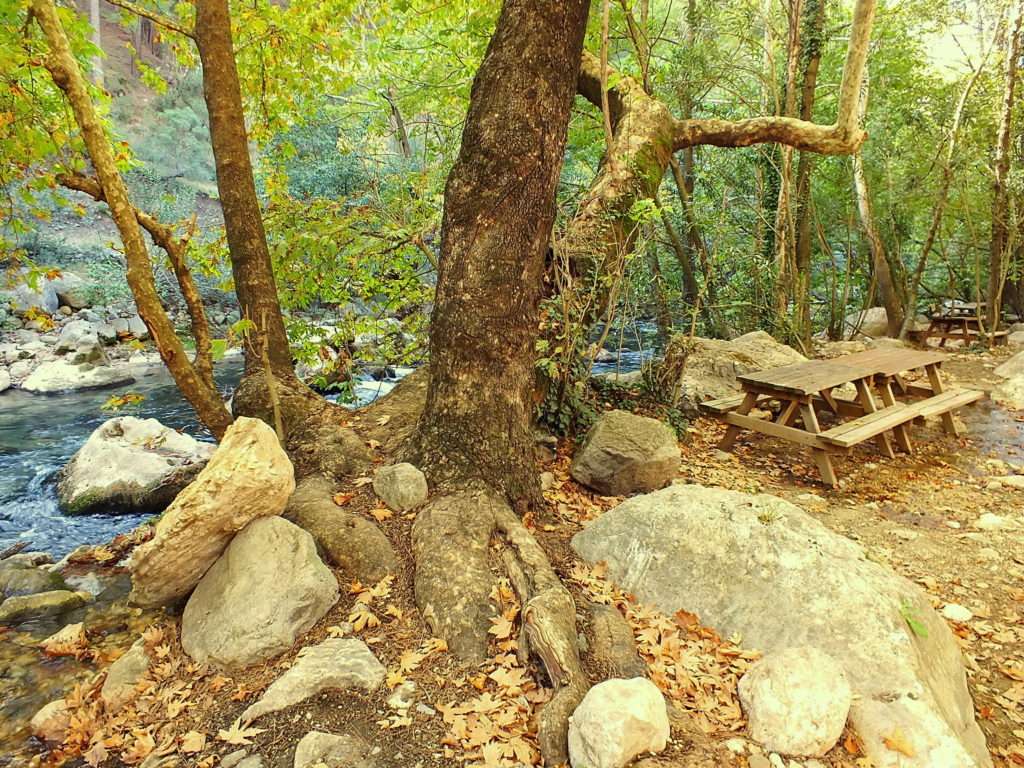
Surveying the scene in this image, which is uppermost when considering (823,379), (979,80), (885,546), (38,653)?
(979,80)

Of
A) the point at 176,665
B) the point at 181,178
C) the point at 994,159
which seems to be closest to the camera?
the point at 176,665

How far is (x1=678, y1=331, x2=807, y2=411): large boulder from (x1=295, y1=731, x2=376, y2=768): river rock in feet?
18.1

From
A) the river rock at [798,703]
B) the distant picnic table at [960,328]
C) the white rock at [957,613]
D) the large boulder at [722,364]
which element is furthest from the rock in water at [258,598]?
the distant picnic table at [960,328]

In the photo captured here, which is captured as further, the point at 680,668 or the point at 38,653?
the point at 38,653

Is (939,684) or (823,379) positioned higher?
(823,379)

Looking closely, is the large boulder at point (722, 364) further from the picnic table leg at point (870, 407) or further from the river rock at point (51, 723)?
the river rock at point (51, 723)

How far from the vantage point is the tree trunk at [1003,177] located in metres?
10.2

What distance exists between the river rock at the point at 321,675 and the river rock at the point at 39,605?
2017 millimetres

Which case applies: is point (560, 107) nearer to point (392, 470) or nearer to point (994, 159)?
point (392, 470)

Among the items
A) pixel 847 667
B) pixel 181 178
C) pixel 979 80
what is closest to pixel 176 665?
pixel 847 667

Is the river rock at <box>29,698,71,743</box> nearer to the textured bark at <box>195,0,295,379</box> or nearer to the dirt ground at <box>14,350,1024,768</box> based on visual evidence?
the dirt ground at <box>14,350,1024,768</box>

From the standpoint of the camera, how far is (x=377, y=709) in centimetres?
246

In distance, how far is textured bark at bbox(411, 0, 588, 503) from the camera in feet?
11.6

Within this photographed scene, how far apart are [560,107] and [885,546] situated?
13.3ft
